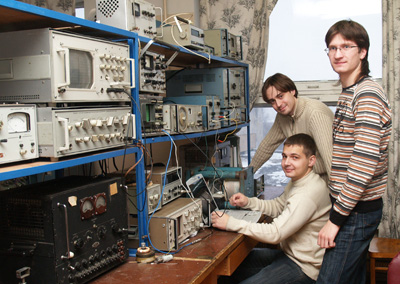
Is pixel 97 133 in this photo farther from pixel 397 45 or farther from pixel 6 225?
pixel 397 45

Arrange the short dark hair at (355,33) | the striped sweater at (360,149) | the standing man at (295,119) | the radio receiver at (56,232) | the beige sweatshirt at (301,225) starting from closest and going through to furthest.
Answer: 1. the radio receiver at (56,232)
2. the striped sweater at (360,149)
3. the short dark hair at (355,33)
4. the beige sweatshirt at (301,225)
5. the standing man at (295,119)

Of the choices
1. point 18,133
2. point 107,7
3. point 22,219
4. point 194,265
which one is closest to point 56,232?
point 22,219

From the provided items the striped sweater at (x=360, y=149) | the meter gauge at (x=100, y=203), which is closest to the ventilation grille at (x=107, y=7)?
the meter gauge at (x=100, y=203)

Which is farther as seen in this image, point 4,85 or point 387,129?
point 387,129

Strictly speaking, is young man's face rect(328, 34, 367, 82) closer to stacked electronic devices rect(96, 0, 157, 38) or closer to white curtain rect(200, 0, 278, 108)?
stacked electronic devices rect(96, 0, 157, 38)

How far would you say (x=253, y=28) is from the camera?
4.20 meters

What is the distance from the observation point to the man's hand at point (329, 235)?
1.97m

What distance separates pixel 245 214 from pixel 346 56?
119 cm

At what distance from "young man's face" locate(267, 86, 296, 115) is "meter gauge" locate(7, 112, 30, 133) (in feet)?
5.87

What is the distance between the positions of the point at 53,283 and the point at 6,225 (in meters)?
0.30

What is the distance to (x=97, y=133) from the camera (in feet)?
5.69

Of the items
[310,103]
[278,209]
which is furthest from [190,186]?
[310,103]

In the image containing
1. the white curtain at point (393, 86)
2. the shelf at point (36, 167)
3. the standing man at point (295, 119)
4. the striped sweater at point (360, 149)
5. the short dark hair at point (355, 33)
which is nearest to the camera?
the shelf at point (36, 167)

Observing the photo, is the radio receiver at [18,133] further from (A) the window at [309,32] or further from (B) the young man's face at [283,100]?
(A) the window at [309,32]
